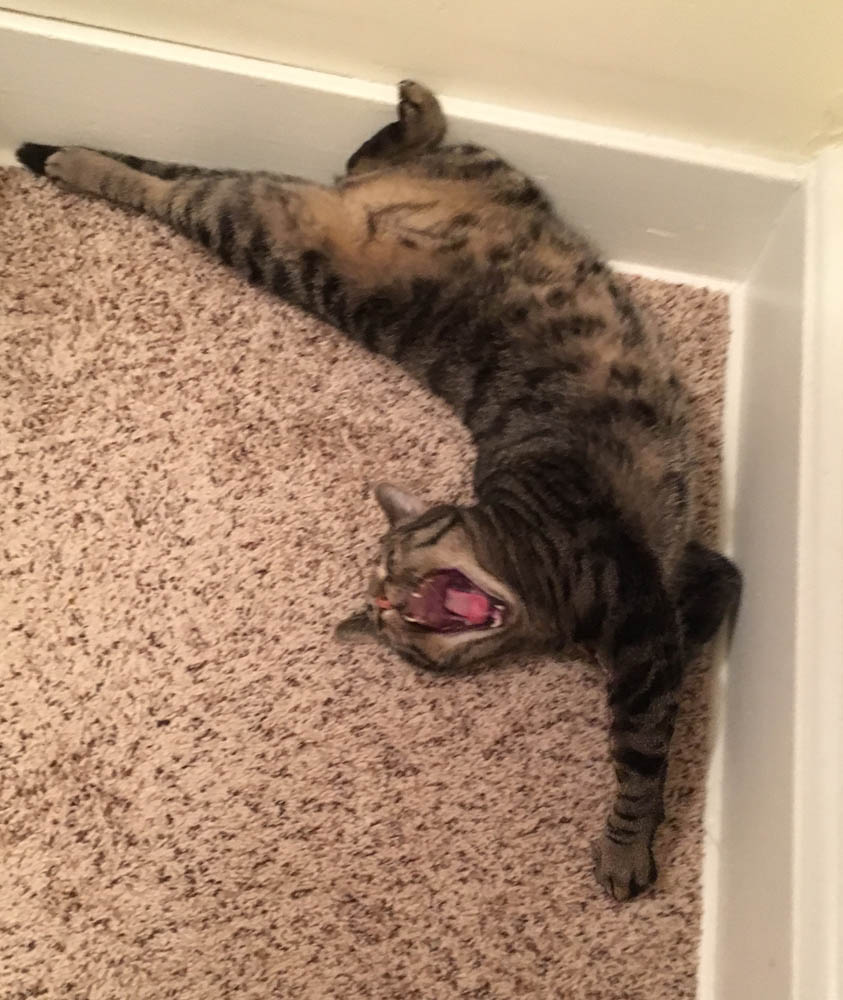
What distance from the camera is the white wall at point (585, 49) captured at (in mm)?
1009

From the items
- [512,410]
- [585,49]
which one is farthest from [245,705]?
[585,49]

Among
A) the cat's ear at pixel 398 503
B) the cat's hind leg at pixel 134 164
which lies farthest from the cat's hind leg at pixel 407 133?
the cat's ear at pixel 398 503

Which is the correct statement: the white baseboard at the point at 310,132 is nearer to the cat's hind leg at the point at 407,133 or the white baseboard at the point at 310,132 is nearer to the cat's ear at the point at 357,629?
the cat's hind leg at the point at 407,133

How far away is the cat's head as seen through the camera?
112 cm

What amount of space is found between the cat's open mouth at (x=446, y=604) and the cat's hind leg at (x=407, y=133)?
53cm

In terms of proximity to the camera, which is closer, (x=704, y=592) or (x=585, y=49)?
(x=585, y=49)

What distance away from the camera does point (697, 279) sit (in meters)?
1.38

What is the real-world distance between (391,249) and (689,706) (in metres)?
0.72

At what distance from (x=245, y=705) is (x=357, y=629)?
0.19m

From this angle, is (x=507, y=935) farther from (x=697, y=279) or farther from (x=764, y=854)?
(x=697, y=279)

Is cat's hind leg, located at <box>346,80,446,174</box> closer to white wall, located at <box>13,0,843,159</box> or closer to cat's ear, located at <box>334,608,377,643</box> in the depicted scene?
white wall, located at <box>13,0,843,159</box>

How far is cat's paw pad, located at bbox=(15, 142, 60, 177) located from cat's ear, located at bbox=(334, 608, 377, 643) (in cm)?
74

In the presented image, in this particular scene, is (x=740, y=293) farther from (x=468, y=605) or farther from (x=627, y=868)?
(x=627, y=868)

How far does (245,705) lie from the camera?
127 centimetres
